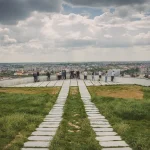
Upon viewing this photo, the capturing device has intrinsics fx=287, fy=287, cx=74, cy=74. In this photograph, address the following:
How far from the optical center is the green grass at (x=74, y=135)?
7844 mm

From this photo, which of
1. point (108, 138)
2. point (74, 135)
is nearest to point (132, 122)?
point (108, 138)

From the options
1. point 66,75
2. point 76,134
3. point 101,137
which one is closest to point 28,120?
point 76,134

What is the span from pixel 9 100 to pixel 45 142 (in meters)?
9.22

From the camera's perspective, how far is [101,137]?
8891 mm

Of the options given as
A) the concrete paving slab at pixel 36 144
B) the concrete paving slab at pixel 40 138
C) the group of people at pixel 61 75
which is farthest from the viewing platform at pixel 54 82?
the concrete paving slab at pixel 36 144

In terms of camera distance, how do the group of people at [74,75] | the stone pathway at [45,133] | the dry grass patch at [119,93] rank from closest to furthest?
the stone pathway at [45,133] < the dry grass patch at [119,93] < the group of people at [74,75]

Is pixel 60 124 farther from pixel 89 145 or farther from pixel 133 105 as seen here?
pixel 133 105

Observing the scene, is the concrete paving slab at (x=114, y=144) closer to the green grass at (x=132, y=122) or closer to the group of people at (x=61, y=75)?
the green grass at (x=132, y=122)

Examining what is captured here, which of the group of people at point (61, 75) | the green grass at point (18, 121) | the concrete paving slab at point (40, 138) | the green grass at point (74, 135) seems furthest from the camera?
the group of people at point (61, 75)

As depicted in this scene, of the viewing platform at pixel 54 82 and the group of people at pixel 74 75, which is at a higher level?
the group of people at pixel 74 75

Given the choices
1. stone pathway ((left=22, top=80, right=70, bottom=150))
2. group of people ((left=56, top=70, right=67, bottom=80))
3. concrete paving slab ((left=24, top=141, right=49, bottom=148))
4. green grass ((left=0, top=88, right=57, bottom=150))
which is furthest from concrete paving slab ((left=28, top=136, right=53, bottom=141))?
group of people ((left=56, top=70, right=67, bottom=80))

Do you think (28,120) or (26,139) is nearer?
(26,139)

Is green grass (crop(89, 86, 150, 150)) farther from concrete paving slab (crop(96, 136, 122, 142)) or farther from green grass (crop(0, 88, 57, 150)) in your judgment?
green grass (crop(0, 88, 57, 150))

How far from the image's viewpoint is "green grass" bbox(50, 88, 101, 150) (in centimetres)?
784
